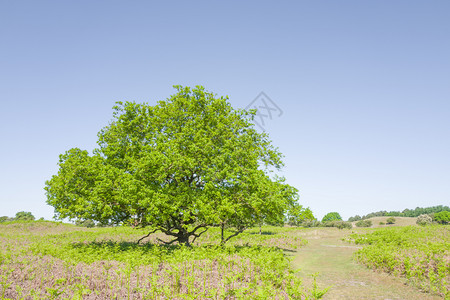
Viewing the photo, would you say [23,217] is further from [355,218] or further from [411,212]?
[411,212]

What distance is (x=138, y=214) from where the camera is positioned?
20.7 m

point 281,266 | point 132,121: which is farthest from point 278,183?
point 132,121

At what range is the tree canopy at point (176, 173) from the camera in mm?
18109

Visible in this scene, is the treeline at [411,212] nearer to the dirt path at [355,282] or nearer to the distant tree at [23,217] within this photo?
the distant tree at [23,217]

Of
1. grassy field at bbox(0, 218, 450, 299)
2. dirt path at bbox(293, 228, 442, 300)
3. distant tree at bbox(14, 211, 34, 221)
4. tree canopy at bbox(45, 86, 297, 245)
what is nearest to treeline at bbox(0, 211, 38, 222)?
distant tree at bbox(14, 211, 34, 221)

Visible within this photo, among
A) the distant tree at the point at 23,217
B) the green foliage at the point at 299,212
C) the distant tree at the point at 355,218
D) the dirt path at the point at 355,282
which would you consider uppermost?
the distant tree at the point at 23,217

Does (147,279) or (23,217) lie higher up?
(23,217)

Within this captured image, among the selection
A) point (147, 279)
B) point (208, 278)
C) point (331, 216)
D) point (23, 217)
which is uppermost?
point (23, 217)

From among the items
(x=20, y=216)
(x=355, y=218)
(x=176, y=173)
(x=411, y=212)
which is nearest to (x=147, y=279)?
(x=176, y=173)

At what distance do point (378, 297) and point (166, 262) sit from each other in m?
9.03

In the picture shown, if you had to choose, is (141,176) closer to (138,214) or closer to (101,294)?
(138,214)

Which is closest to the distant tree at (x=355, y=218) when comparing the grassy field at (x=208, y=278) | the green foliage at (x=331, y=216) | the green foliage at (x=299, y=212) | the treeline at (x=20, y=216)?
Result: the green foliage at (x=331, y=216)

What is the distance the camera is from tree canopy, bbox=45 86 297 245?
59.4ft

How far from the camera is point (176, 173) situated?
19.2 meters
